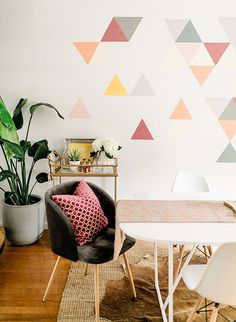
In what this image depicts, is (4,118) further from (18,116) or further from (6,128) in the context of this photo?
(18,116)

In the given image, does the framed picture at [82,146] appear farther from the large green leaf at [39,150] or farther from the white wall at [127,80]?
the large green leaf at [39,150]

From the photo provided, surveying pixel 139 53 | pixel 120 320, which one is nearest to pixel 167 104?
pixel 139 53

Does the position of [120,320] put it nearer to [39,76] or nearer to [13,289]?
[13,289]

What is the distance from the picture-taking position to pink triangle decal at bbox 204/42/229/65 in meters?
3.25

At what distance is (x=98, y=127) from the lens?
340 cm

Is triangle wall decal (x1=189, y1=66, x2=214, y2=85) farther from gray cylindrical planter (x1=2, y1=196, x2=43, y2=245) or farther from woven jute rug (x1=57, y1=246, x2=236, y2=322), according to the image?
gray cylindrical planter (x1=2, y1=196, x2=43, y2=245)

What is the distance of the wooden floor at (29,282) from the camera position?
7.58 ft

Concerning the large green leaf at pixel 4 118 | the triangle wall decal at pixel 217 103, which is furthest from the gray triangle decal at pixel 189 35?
the large green leaf at pixel 4 118

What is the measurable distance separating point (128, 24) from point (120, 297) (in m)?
2.18

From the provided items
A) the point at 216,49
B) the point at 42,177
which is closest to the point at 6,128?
the point at 42,177

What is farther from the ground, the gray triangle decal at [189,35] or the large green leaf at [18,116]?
the gray triangle decal at [189,35]

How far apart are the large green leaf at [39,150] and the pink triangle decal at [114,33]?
1042mm

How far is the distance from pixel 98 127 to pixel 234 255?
2077 mm

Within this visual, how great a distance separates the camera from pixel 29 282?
2656 mm
